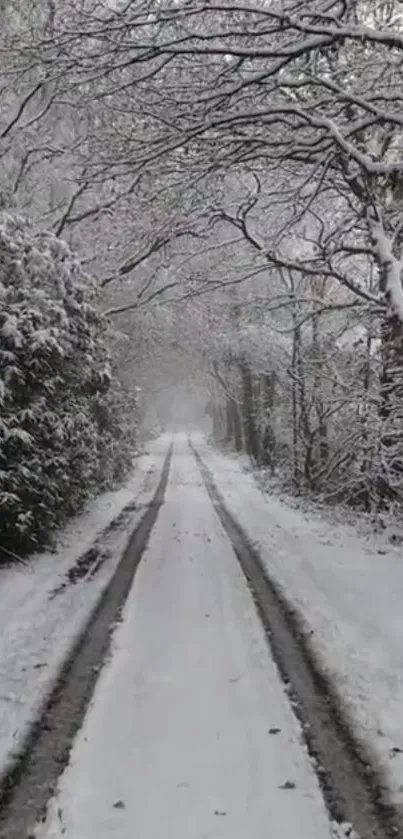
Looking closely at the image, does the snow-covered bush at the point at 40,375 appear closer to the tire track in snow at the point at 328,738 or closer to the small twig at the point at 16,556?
the small twig at the point at 16,556

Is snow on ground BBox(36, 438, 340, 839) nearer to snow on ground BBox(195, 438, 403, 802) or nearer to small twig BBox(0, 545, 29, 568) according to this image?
snow on ground BBox(195, 438, 403, 802)

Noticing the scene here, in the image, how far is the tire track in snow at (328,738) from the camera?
3.56 metres

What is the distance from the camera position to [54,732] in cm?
448

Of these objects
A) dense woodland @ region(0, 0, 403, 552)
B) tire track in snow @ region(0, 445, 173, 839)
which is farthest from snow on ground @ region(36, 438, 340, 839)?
dense woodland @ region(0, 0, 403, 552)

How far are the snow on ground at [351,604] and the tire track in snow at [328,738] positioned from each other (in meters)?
0.11

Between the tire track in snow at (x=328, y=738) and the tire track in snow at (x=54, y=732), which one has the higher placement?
the tire track in snow at (x=54, y=732)

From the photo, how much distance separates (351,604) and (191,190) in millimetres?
5400

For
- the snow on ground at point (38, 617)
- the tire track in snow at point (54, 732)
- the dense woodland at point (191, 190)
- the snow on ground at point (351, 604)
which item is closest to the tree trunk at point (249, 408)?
the dense woodland at point (191, 190)

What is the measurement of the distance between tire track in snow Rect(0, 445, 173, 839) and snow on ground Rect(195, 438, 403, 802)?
74.9 inches

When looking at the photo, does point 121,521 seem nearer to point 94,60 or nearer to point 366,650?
point 366,650

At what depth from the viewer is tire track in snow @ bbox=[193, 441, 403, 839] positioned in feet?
11.7

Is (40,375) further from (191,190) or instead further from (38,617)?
(38,617)

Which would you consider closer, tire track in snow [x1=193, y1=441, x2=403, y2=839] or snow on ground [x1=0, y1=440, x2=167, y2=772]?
tire track in snow [x1=193, y1=441, x2=403, y2=839]

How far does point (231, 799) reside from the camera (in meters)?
3.67
